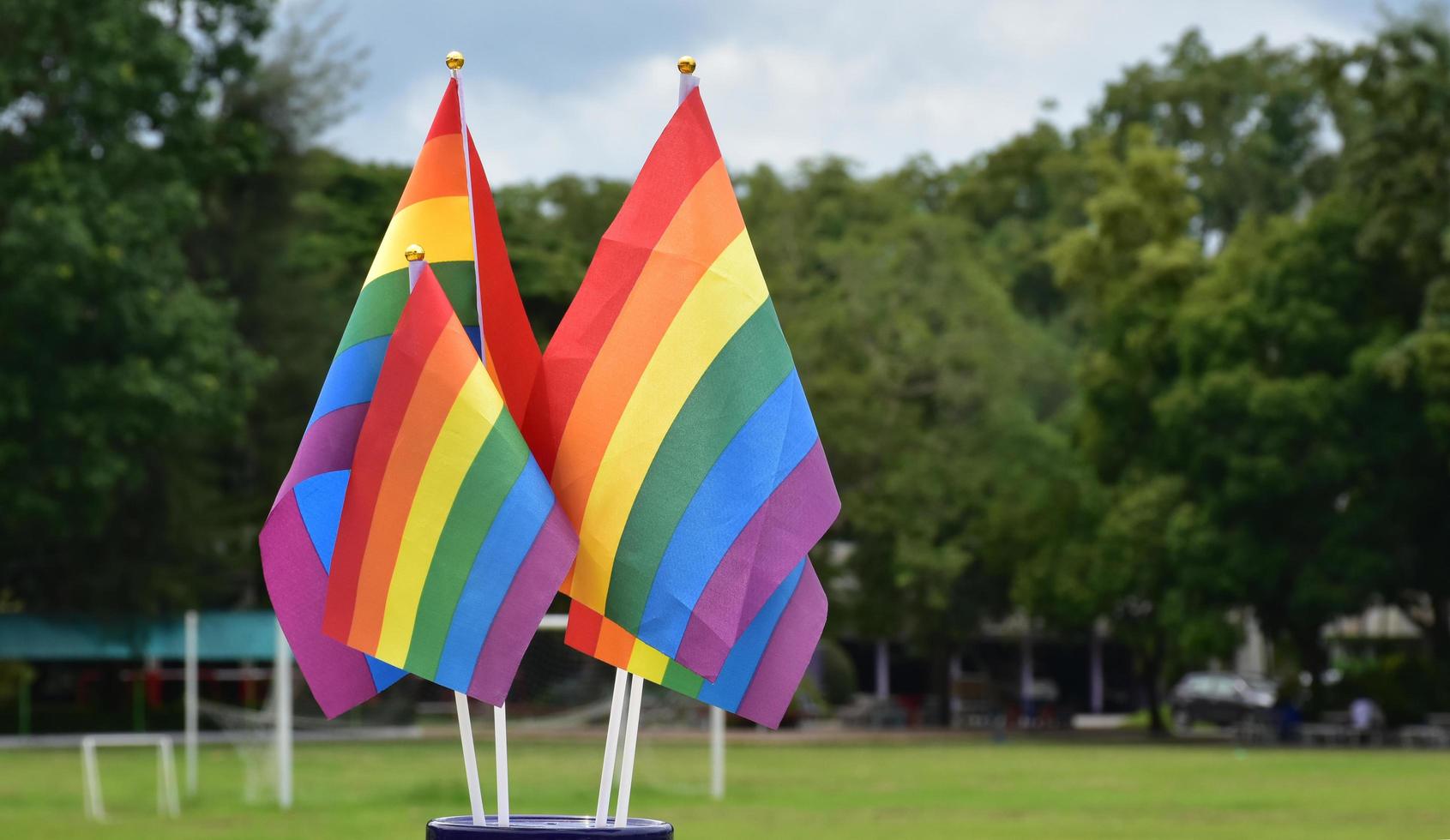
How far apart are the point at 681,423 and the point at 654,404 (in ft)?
0.27

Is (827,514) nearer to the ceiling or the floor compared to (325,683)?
nearer to the ceiling

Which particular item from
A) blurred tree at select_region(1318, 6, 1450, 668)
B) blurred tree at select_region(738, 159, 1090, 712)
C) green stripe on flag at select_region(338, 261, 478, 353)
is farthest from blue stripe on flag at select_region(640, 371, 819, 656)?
blurred tree at select_region(738, 159, 1090, 712)

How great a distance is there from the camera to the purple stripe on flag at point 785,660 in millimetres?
4945

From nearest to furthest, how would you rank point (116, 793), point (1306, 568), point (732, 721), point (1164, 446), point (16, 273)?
point (116, 793)
point (16, 273)
point (1306, 568)
point (1164, 446)
point (732, 721)

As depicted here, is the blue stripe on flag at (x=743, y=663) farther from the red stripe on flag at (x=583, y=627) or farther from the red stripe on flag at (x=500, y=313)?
the red stripe on flag at (x=500, y=313)

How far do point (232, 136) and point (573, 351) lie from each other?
3380cm

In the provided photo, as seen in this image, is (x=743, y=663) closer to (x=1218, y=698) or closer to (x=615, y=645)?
(x=615, y=645)

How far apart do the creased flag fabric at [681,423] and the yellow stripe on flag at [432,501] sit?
1.09ft

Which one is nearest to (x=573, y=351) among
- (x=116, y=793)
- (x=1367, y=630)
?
(x=116, y=793)

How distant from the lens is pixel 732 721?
44094 mm

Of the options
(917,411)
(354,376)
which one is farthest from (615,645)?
(917,411)

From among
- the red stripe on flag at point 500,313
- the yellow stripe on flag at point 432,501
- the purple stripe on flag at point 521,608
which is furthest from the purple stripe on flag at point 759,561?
the red stripe on flag at point 500,313

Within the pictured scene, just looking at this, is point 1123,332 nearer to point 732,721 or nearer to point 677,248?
point 732,721

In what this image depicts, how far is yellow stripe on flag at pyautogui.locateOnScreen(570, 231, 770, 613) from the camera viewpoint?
4.69 m
